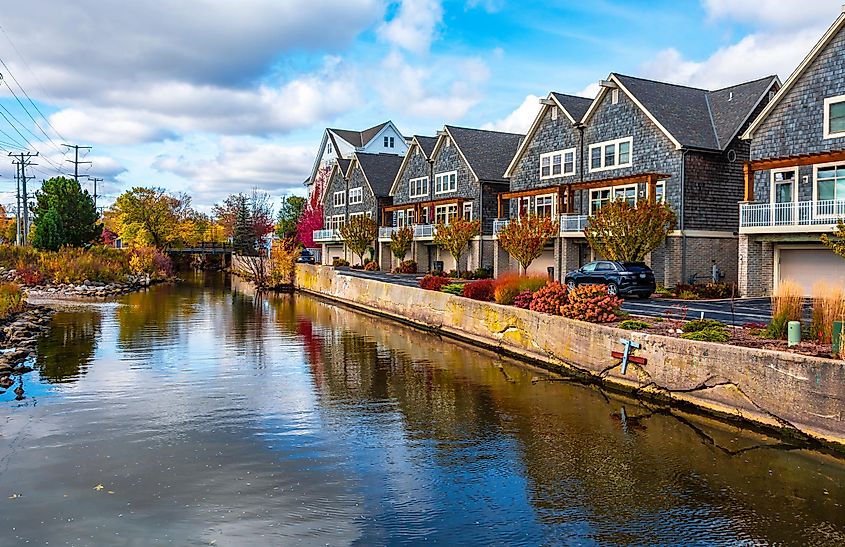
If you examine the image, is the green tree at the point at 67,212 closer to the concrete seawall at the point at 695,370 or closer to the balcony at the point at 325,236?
the balcony at the point at 325,236

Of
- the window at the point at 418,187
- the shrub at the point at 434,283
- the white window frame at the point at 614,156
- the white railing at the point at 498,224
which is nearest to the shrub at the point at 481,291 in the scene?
the shrub at the point at 434,283

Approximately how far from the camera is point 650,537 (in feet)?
34.5

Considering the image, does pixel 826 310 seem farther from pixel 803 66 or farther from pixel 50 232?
pixel 50 232

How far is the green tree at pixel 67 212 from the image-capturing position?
58.2m

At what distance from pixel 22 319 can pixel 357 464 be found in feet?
88.6

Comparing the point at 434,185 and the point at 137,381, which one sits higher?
the point at 434,185

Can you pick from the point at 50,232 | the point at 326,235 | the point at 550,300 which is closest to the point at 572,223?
the point at 550,300

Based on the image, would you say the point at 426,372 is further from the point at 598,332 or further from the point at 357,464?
the point at 357,464

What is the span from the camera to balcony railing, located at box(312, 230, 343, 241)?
74688 millimetres

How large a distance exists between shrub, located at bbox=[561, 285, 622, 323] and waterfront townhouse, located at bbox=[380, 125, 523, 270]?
2798 cm

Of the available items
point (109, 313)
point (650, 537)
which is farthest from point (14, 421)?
point (109, 313)

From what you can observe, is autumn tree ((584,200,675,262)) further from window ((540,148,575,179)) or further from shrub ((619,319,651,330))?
shrub ((619,319,651,330))

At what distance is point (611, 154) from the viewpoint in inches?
1618

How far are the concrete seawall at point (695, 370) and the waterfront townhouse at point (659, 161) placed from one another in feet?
46.3
